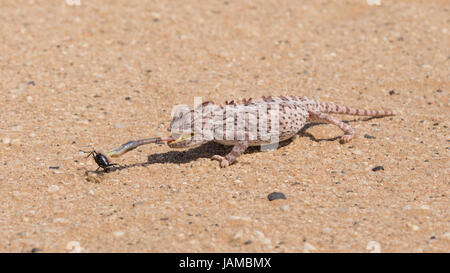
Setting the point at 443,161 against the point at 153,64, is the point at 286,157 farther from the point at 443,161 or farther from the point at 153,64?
the point at 153,64

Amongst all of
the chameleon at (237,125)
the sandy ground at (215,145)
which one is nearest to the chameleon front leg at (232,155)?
the chameleon at (237,125)

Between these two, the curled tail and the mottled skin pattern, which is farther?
the curled tail

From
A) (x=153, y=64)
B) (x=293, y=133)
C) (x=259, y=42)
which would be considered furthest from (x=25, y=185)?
(x=259, y=42)

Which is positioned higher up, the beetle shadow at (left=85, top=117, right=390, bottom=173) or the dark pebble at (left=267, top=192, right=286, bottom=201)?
the beetle shadow at (left=85, top=117, right=390, bottom=173)

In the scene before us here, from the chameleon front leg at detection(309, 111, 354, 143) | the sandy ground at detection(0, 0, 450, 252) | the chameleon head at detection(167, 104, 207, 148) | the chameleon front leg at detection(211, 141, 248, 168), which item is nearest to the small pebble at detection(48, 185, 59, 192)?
the sandy ground at detection(0, 0, 450, 252)

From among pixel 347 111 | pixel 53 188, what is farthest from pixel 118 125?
pixel 347 111

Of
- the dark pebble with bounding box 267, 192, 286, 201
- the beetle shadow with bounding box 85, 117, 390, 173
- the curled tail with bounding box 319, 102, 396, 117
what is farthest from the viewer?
the curled tail with bounding box 319, 102, 396, 117

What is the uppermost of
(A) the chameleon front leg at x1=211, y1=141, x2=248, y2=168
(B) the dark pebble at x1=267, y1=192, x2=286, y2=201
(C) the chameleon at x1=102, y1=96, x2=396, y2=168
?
(C) the chameleon at x1=102, y1=96, x2=396, y2=168

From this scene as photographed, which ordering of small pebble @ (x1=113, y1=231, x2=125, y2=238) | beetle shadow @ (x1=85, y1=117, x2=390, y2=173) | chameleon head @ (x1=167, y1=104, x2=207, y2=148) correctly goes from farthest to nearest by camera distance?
beetle shadow @ (x1=85, y1=117, x2=390, y2=173) → chameleon head @ (x1=167, y1=104, x2=207, y2=148) → small pebble @ (x1=113, y1=231, x2=125, y2=238)

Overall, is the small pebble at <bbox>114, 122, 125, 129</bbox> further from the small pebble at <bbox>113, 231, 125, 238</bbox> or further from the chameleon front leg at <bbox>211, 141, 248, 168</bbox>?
the small pebble at <bbox>113, 231, 125, 238</bbox>
